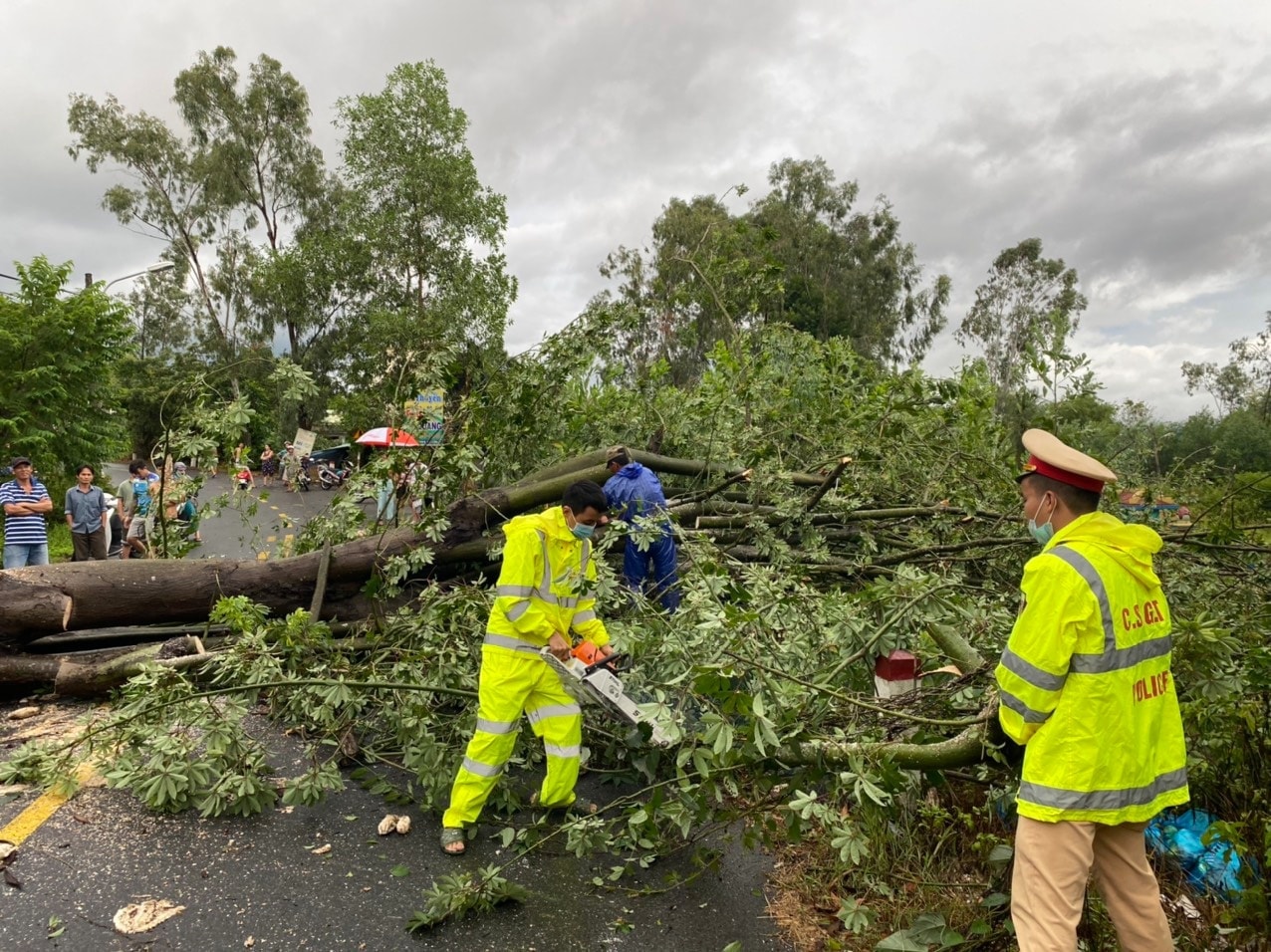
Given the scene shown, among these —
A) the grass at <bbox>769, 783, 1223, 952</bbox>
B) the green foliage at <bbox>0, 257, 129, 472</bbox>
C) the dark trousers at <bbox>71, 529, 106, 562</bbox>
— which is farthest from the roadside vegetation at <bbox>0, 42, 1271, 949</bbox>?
the green foliage at <bbox>0, 257, 129, 472</bbox>

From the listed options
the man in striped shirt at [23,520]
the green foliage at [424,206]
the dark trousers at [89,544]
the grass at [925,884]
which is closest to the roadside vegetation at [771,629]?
the grass at [925,884]

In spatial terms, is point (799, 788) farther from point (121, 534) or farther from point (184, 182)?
point (184, 182)

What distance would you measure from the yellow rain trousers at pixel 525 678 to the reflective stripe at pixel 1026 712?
5.74 feet

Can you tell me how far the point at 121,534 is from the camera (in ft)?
28.5

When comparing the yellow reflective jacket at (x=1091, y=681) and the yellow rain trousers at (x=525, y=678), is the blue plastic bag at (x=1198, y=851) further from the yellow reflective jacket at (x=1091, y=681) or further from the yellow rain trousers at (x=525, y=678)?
the yellow rain trousers at (x=525, y=678)

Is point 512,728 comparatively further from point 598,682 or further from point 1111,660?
point 1111,660

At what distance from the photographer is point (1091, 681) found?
1748mm

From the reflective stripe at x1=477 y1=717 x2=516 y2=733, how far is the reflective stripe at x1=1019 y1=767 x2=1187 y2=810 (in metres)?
1.84

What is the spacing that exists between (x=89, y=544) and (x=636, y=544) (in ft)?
20.9

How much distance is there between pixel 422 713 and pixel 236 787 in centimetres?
76

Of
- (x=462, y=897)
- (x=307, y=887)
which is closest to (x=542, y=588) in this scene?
(x=462, y=897)

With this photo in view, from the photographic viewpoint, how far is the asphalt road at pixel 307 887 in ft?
7.91

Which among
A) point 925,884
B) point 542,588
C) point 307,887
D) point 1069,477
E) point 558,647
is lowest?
point 307,887

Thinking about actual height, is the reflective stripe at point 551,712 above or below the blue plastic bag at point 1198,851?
above
